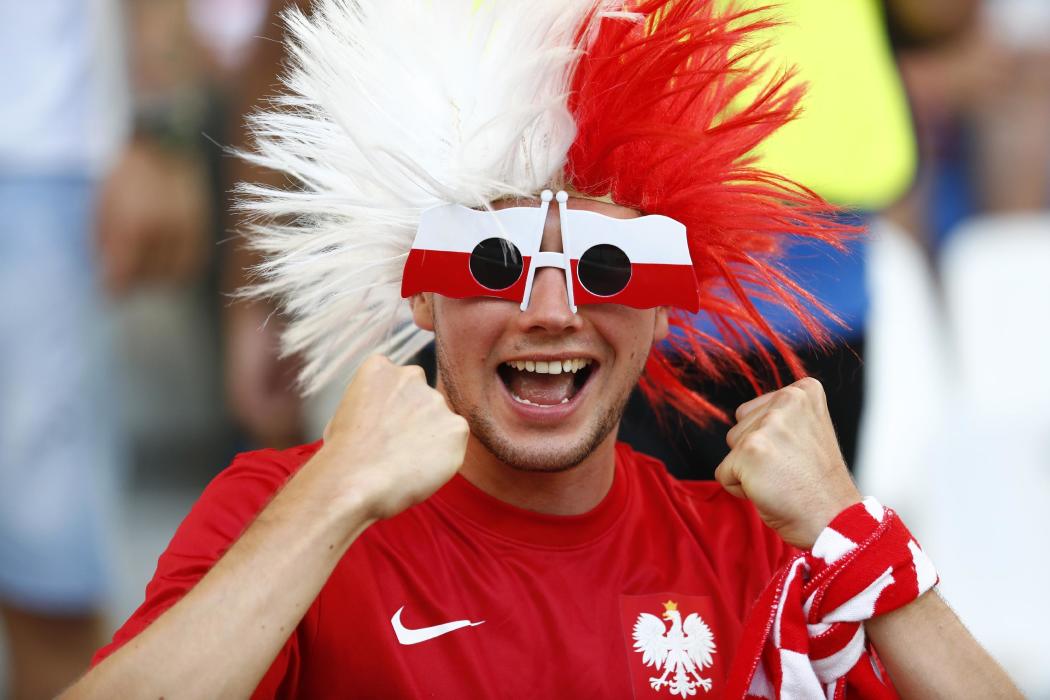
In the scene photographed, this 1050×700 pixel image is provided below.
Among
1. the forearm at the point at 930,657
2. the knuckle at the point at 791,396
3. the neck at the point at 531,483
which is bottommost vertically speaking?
the forearm at the point at 930,657

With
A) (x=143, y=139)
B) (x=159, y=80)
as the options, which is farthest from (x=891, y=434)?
(x=159, y=80)

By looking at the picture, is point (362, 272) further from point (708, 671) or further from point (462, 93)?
point (708, 671)

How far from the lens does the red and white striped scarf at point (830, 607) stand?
7.15 ft

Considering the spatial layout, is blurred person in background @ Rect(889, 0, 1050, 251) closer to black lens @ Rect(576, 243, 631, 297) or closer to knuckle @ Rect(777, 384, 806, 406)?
knuckle @ Rect(777, 384, 806, 406)

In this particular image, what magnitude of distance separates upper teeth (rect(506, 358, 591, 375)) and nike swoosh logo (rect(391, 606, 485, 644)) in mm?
448

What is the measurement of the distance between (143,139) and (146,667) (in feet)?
9.38

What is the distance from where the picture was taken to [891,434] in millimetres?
4117

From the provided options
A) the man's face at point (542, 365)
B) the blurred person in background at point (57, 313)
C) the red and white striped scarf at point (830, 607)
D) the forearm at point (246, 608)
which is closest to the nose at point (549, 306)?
the man's face at point (542, 365)

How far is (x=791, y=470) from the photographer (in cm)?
232

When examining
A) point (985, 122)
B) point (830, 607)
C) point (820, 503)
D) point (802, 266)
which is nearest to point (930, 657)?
point (830, 607)

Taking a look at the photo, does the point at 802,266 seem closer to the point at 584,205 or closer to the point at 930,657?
the point at 584,205

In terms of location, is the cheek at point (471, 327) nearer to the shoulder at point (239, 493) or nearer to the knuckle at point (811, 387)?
the shoulder at point (239, 493)

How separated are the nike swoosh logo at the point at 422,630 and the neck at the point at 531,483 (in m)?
0.27

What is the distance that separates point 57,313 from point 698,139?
2450 millimetres
